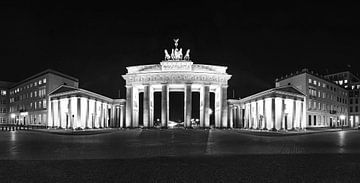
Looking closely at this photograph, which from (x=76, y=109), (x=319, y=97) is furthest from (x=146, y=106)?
(x=319, y=97)

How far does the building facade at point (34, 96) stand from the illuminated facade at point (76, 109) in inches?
198

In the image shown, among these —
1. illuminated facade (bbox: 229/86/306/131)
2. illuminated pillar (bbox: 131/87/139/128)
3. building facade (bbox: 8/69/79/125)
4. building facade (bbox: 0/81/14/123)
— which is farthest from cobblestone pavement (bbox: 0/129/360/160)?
building facade (bbox: 0/81/14/123)

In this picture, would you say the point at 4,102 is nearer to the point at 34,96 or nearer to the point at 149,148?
the point at 34,96

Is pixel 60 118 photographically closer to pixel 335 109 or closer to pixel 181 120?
pixel 181 120

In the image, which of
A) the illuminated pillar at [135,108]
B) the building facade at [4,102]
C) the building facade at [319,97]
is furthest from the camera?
the building facade at [4,102]

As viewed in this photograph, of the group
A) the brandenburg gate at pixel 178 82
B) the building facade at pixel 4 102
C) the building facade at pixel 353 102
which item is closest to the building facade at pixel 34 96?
the building facade at pixel 4 102

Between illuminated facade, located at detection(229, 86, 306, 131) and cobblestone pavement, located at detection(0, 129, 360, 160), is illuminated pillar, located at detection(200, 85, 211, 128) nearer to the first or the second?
illuminated facade, located at detection(229, 86, 306, 131)

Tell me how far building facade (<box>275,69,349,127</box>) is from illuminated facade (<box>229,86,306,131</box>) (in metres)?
5.98

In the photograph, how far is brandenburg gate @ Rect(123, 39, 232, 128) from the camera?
8888cm

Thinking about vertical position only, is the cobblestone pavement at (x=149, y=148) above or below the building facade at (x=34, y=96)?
below

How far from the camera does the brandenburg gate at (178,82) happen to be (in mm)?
88875

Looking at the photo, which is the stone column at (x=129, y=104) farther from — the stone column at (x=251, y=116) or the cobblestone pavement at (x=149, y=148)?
the cobblestone pavement at (x=149, y=148)

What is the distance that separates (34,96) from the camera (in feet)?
360

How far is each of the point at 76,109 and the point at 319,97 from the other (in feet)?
213
